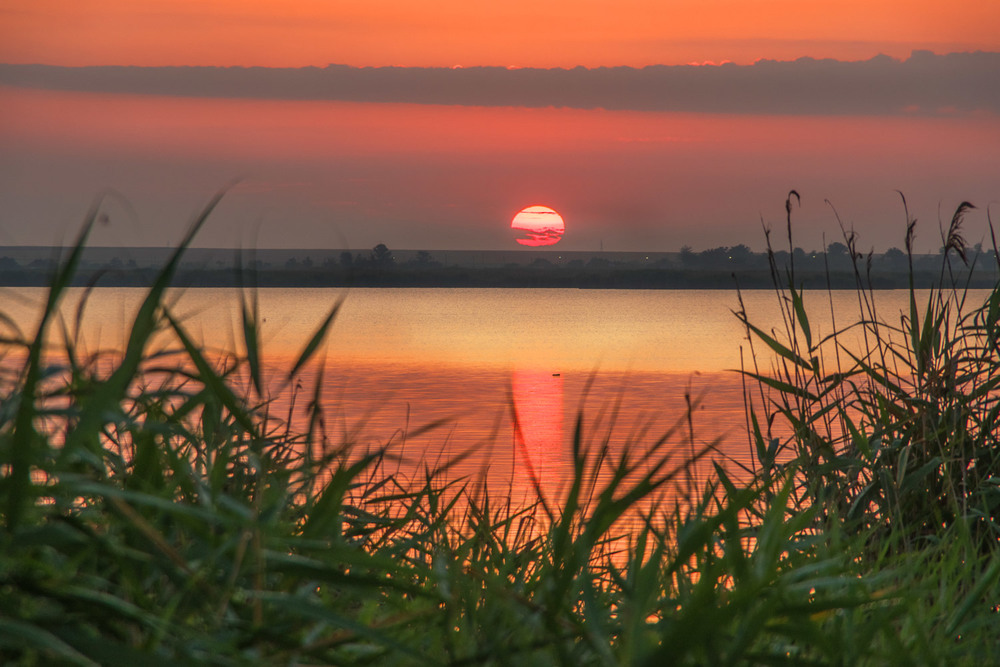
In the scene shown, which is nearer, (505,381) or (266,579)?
(266,579)

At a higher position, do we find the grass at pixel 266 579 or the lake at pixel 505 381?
the grass at pixel 266 579

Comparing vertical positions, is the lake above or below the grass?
below

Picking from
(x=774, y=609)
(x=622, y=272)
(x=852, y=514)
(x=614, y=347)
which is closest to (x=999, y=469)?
(x=852, y=514)

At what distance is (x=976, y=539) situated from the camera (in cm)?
250

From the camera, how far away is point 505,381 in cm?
327

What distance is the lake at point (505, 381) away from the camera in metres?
2.40

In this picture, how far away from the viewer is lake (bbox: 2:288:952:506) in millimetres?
2400

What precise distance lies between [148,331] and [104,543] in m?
0.23

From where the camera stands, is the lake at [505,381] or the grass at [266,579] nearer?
the grass at [266,579]

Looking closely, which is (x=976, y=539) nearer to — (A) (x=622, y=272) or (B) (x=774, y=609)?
(B) (x=774, y=609)

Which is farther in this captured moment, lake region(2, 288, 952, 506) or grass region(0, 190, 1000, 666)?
lake region(2, 288, 952, 506)

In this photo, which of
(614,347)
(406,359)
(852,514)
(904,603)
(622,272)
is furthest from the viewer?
(622,272)

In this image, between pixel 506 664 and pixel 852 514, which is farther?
pixel 852 514

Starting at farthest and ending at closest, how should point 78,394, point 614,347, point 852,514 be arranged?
1. point 614,347
2. point 852,514
3. point 78,394
